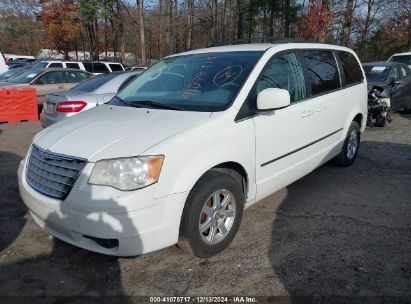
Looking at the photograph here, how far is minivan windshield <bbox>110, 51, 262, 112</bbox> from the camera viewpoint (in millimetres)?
3668

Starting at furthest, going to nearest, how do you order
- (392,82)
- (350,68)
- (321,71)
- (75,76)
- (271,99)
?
1. (75,76)
2. (392,82)
3. (350,68)
4. (321,71)
5. (271,99)

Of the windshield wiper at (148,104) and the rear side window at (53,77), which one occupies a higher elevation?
the windshield wiper at (148,104)

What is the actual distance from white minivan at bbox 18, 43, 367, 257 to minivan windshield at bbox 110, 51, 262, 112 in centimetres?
2

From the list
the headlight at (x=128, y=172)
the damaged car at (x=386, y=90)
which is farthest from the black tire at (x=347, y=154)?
the damaged car at (x=386, y=90)

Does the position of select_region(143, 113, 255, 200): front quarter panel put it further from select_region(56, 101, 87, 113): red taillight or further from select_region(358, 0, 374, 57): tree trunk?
select_region(358, 0, 374, 57): tree trunk

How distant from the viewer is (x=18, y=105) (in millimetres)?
10914

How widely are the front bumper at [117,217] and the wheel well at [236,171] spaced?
0.55 metres

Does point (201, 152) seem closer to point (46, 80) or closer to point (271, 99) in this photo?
point (271, 99)

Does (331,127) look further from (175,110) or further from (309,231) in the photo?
(175,110)

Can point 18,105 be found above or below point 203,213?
below

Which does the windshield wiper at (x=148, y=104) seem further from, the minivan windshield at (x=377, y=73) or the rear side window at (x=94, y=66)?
the rear side window at (x=94, y=66)

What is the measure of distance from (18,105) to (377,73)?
9912mm

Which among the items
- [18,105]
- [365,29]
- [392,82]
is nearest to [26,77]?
[18,105]

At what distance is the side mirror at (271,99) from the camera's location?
353 centimetres
